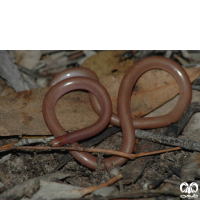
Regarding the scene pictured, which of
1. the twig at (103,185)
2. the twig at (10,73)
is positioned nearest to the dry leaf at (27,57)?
the twig at (10,73)

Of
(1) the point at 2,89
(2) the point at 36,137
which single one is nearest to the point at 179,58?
(2) the point at 36,137

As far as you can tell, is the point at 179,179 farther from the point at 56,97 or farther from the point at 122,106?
the point at 56,97

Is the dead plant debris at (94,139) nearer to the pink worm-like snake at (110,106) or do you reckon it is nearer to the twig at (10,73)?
the twig at (10,73)

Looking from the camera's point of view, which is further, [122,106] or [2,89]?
[2,89]

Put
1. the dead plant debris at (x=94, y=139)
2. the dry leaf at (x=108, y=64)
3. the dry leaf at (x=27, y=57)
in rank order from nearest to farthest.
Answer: the dead plant debris at (x=94, y=139) → the dry leaf at (x=108, y=64) → the dry leaf at (x=27, y=57)

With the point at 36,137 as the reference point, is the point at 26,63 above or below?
above
